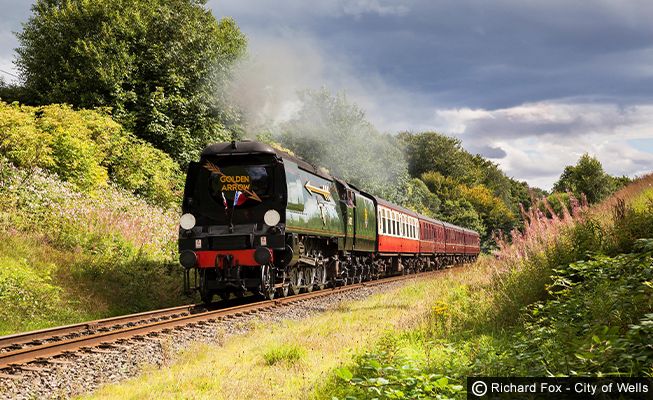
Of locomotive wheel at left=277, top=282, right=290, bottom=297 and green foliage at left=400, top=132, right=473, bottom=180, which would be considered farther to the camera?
green foliage at left=400, top=132, right=473, bottom=180

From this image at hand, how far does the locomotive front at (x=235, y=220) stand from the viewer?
12648 millimetres

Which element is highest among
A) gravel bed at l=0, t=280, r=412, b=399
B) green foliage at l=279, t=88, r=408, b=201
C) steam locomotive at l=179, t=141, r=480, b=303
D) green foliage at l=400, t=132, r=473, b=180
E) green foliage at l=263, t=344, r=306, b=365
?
green foliage at l=400, t=132, r=473, b=180

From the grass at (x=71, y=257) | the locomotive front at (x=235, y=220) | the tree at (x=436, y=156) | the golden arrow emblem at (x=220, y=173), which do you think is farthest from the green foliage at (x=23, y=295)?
the tree at (x=436, y=156)

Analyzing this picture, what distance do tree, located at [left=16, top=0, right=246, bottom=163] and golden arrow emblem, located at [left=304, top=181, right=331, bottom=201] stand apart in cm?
1355

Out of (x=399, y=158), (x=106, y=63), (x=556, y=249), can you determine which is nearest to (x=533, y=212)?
(x=556, y=249)

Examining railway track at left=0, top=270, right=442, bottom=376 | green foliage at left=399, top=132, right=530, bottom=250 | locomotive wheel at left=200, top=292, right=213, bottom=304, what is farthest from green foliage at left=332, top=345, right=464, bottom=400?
green foliage at left=399, top=132, right=530, bottom=250

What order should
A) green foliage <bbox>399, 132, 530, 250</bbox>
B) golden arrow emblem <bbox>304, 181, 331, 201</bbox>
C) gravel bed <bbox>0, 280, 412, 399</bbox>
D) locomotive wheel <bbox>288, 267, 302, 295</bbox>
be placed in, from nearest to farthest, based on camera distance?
gravel bed <bbox>0, 280, 412, 399</bbox> < locomotive wheel <bbox>288, 267, 302, 295</bbox> < golden arrow emblem <bbox>304, 181, 331, 201</bbox> < green foliage <bbox>399, 132, 530, 250</bbox>

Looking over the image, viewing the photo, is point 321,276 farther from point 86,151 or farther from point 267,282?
point 86,151

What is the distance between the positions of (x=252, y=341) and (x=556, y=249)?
16.4ft

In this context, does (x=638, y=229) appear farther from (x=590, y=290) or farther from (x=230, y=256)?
(x=230, y=256)

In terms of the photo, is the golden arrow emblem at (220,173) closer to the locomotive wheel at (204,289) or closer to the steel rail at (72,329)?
the locomotive wheel at (204,289)

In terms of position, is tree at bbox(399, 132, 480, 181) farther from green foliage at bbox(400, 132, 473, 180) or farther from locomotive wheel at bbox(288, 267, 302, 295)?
locomotive wheel at bbox(288, 267, 302, 295)
